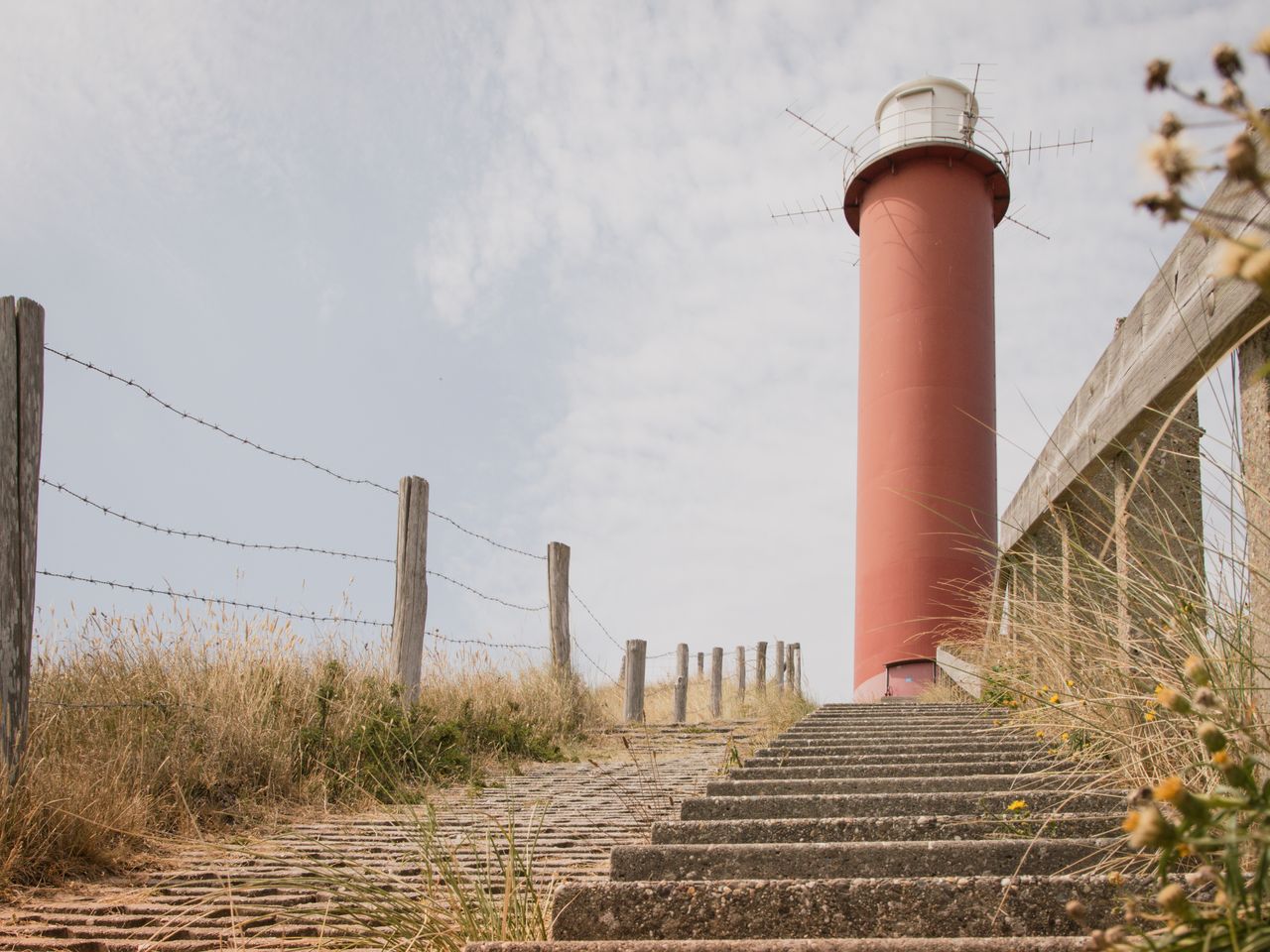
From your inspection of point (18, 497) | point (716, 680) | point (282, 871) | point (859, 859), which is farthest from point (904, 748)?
point (716, 680)

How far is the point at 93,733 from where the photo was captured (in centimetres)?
540

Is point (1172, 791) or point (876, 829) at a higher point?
point (1172, 791)

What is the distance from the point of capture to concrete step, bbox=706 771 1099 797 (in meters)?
3.22

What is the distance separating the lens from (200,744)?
18.5ft

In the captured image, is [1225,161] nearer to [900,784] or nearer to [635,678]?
[900,784]

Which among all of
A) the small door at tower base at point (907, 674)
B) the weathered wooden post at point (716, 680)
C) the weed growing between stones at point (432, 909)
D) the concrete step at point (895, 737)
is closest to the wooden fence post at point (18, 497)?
the weed growing between stones at point (432, 909)

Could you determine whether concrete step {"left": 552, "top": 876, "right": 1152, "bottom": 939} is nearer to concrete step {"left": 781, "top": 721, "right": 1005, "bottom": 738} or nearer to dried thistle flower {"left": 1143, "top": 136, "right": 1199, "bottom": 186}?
dried thistle flower {"left": 1143, "top": 136, "right": 1199, "bottom": 186}

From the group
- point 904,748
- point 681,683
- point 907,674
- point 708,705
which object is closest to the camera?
point 904,748

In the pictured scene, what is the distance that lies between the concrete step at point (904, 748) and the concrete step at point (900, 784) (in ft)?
2.07

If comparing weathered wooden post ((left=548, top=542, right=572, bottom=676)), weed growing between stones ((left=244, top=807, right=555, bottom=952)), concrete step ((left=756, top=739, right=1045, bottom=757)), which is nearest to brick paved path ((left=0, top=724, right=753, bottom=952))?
weed growing between stones ((left=244, top=807, right=555, bottom=952))

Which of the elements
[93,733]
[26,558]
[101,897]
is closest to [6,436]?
[26,558]

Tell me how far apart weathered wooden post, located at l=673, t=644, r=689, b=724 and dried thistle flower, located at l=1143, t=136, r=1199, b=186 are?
49.5 ft

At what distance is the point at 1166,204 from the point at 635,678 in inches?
453

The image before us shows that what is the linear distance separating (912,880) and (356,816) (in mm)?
3989
